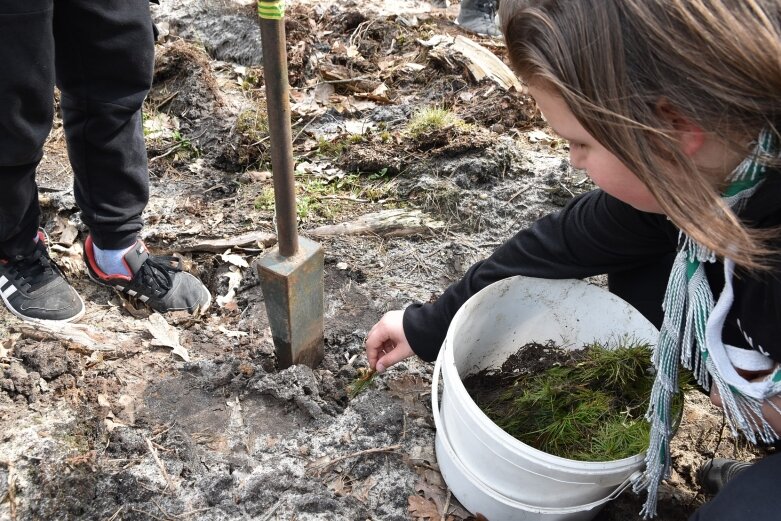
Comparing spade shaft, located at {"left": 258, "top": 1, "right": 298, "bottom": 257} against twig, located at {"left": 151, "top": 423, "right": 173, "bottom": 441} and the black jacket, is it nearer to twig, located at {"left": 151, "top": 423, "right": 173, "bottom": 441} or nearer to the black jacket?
the black jacket

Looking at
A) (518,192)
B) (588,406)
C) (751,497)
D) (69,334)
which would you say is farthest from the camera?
(518,192)

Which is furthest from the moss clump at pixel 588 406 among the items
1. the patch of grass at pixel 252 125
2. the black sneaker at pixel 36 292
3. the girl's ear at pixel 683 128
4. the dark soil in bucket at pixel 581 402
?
the patch of grass at pixel 252 125

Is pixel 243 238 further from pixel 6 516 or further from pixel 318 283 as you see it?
pixel 6 516

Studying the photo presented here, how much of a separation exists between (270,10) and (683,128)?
0.92 metres

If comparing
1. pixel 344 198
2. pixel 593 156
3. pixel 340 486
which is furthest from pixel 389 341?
pixel 344 198

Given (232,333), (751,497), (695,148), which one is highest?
(695,148)

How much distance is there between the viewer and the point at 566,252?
1.82 metres

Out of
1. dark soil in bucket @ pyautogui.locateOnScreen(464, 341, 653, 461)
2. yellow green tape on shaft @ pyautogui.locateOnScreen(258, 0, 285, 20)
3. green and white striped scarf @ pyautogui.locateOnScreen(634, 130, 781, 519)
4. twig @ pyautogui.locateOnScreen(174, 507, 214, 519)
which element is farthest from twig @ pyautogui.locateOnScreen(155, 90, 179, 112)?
green and white striped scarf @ pyautogui.locateOnScreen(634, 130, 781, 519)

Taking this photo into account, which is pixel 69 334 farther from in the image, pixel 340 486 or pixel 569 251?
pixel 569 251

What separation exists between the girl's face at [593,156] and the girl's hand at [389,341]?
849mm

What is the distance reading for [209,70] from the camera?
387cm

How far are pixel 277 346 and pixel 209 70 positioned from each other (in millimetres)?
2455

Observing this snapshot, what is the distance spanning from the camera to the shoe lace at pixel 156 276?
242cm

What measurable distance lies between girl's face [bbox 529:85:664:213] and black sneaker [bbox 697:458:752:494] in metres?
1.00
